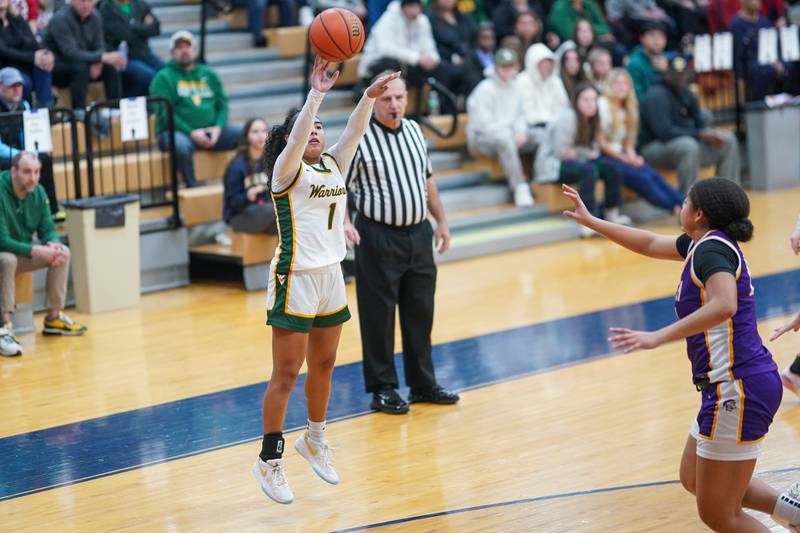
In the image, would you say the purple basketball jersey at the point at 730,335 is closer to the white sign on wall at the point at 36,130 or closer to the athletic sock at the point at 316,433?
the athletic sock at the point at 316,433

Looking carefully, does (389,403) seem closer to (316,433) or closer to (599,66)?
(316,433)

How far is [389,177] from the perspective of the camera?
20.4 feet

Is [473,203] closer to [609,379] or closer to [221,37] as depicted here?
[221,37]

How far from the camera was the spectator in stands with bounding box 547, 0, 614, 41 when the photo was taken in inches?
530

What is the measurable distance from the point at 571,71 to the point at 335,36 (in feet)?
23.8

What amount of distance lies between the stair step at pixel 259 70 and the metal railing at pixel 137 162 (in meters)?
1.89

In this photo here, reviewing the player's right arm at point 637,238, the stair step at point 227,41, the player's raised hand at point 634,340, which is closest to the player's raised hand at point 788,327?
the player's right arm at point 637,238

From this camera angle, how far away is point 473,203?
11.6m

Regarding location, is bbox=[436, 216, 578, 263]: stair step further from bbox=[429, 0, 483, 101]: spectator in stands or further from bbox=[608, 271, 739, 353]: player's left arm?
bbox=[608, 271, 739, 353]: player's left arm

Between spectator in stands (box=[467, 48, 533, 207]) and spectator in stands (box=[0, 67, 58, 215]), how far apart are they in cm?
419

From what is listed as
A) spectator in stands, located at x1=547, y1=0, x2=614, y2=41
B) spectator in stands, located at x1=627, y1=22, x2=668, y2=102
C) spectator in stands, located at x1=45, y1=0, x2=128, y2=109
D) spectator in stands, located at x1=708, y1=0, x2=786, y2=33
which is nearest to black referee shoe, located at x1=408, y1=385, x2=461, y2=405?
spectator in stands, located at x1=45, y1=0, x2=128, y2=109

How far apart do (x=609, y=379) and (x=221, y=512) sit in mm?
2624

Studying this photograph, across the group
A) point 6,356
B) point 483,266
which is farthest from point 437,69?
point 6,356

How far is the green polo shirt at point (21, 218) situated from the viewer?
26.3 feet
